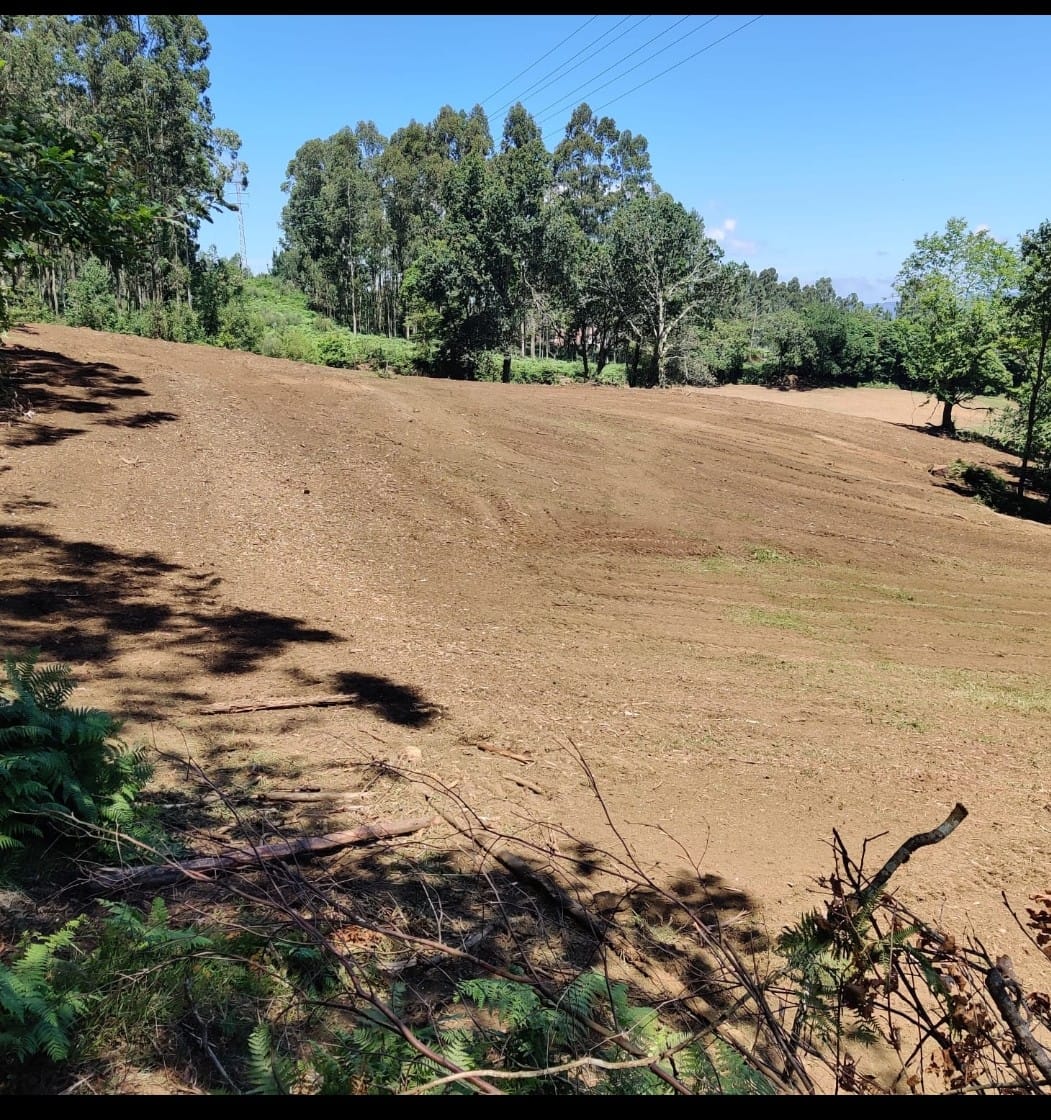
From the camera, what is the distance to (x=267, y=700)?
5637 millimetres

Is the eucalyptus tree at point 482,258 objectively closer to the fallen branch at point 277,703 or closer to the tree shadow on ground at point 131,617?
the tree shadow on ground at point 131,617

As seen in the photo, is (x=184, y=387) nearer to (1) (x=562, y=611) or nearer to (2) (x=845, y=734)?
(1) (x=562, y=611)

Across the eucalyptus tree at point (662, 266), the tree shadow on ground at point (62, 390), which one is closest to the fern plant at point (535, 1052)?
the tree shadow on ground at point (62, 390)

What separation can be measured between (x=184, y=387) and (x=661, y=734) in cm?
1291

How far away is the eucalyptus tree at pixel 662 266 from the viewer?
36594 mm

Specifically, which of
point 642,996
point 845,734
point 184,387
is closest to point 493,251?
point 184,387

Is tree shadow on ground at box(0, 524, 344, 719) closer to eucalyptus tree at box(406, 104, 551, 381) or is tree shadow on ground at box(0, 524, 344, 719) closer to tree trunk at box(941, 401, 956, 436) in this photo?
tree trunk at box(941, 401, 956, 436)

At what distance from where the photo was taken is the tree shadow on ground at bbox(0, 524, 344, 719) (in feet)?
19.2

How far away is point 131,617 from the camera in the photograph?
6746 mm

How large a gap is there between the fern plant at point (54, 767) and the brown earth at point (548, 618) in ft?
2.59

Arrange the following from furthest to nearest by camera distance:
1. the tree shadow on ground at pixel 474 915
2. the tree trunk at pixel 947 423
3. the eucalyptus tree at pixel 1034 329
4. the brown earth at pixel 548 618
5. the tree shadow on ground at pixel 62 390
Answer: the tree trunk at pixel 947 423
the eucalyptus tree at pixel 1034 329
the tree shadow on ground at pixel 62 390
the brown earth at pixel 548 618
the tree shadow on ground at pixel 474 915

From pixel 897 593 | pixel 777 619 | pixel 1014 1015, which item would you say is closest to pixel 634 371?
pixel 897 593

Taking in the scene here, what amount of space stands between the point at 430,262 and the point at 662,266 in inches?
449

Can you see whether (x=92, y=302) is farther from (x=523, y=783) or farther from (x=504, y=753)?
(x=523, y=783)
